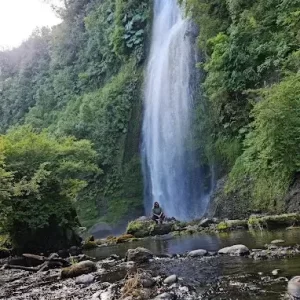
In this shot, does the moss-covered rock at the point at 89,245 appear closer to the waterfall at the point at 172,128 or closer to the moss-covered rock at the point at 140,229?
the moss-covered rock at the point at 140,229

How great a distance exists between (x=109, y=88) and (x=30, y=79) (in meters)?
16.9

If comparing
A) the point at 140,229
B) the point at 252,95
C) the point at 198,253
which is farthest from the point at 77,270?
the point at 252,95

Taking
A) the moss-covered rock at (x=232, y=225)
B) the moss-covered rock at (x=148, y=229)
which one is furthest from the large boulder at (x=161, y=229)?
the moss-covered rock at (x=232, y=225)

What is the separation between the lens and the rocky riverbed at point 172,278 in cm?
574

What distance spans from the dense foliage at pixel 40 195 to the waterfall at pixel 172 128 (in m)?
7.26

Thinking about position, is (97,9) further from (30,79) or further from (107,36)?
(30,79)

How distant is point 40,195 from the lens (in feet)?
54.4

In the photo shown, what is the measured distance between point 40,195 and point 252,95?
960 cm

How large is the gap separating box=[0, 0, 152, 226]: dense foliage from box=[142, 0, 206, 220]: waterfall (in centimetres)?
203

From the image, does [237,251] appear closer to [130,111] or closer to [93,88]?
[130,111]

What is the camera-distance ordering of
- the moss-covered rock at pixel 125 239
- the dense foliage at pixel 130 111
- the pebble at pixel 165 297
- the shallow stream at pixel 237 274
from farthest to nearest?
the moss-covered rock at pixel 125 239
the dense foliage at pixel 130 111
the pebble at pixel 165 297
the shallow stream at pixel 237 274

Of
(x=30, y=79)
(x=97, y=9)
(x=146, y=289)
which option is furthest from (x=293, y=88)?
(x=30, y=79)

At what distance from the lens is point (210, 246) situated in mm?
10453

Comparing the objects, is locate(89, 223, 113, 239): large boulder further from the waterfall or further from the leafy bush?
the leafy bush
